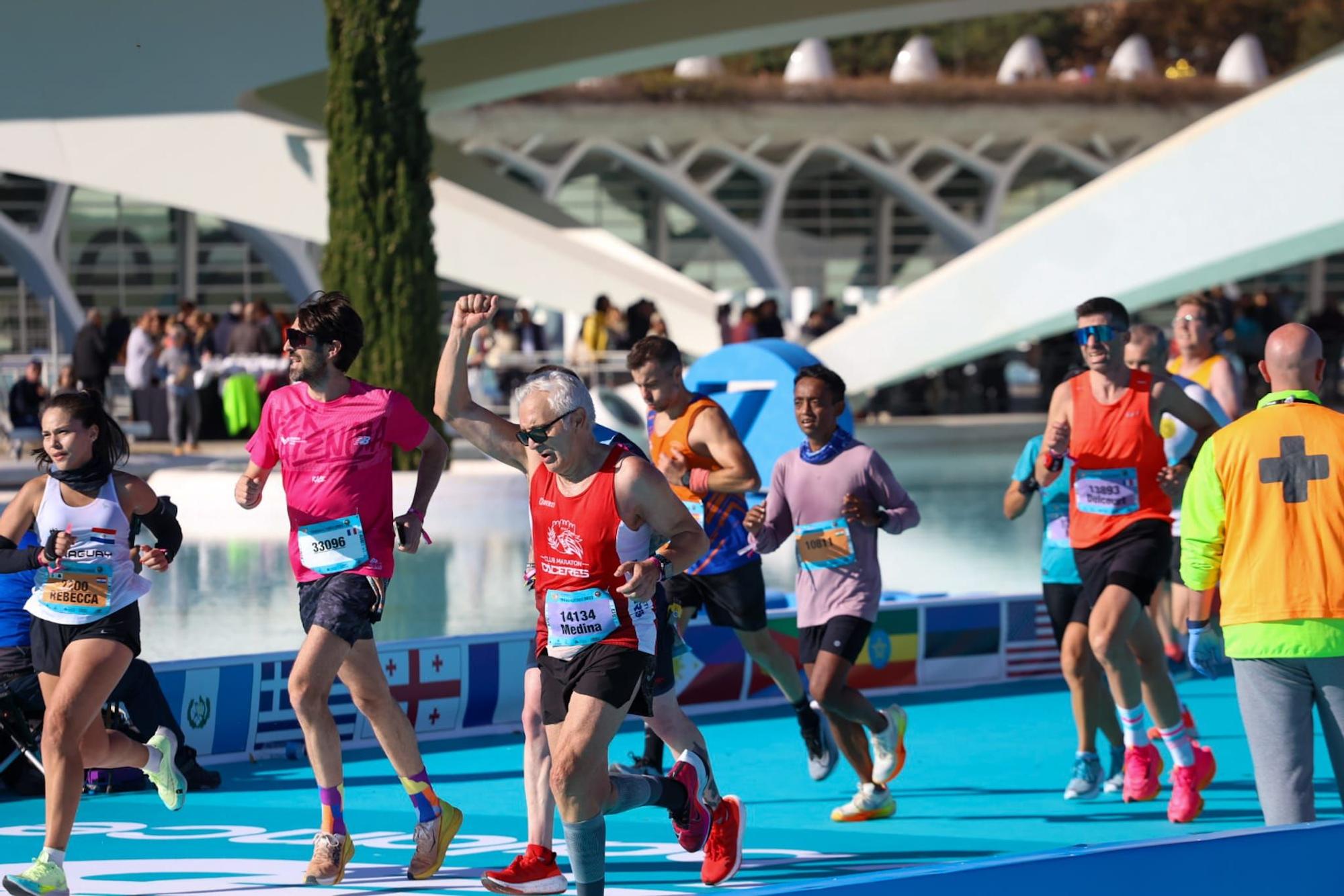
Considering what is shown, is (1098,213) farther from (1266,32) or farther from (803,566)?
(1266,32)

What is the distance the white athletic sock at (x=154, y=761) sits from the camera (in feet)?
20.2

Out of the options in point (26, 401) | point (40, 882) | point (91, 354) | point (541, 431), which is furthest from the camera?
point (91, 354)

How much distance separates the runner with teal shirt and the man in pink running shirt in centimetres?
233

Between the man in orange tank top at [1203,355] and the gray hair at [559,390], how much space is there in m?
4.83

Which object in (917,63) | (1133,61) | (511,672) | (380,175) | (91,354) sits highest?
(1133,61)

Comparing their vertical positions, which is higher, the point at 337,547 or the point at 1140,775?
the point at 337,547

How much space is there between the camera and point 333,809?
225 inches

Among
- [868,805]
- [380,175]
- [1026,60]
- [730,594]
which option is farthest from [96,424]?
[1026,60]

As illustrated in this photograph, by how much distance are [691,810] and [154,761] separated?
178 centimetres

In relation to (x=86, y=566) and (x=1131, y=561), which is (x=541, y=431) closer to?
(x=86, y=566)

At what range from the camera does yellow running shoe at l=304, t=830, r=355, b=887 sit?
5.60m

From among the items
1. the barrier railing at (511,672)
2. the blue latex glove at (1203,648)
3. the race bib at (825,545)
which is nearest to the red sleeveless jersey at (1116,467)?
the race bib at (825,545)

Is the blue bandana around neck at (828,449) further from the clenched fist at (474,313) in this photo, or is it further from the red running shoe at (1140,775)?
the clenched fist at (474,313)

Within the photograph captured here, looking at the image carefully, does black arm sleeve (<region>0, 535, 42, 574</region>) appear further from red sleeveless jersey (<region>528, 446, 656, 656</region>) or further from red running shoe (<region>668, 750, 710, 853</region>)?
red running shoe (<region>668, 750, 710, 853</region>)
